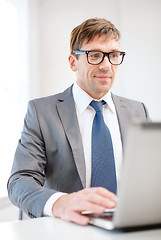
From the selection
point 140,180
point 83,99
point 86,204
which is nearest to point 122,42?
point 83,99

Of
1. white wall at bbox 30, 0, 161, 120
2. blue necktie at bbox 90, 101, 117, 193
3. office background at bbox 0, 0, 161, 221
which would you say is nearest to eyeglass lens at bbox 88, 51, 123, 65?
blue necktie at bbox 90, 101, 117, 193

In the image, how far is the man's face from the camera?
197 cm

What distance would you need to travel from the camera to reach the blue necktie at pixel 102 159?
1.82m

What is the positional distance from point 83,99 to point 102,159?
1.26ft

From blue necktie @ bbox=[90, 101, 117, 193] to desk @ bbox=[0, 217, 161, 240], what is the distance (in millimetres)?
782

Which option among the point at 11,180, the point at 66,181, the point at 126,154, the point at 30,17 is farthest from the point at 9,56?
the point at 126,154

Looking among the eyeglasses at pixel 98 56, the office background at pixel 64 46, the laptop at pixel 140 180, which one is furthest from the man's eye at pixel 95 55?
the office background at pixel 64 46

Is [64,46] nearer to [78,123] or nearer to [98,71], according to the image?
[98,71]

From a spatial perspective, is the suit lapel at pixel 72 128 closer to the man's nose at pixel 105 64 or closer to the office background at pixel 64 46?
the man's nose at pixel 105 64

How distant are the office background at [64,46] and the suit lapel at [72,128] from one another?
4.55 feet

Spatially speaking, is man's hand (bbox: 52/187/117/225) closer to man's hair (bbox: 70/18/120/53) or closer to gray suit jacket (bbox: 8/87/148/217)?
gray suit jacket (bbox: 8/87/148/217)

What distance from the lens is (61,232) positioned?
0.94 meters

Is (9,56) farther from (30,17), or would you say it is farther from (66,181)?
(66,181)

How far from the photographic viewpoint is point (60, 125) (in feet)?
6.28
